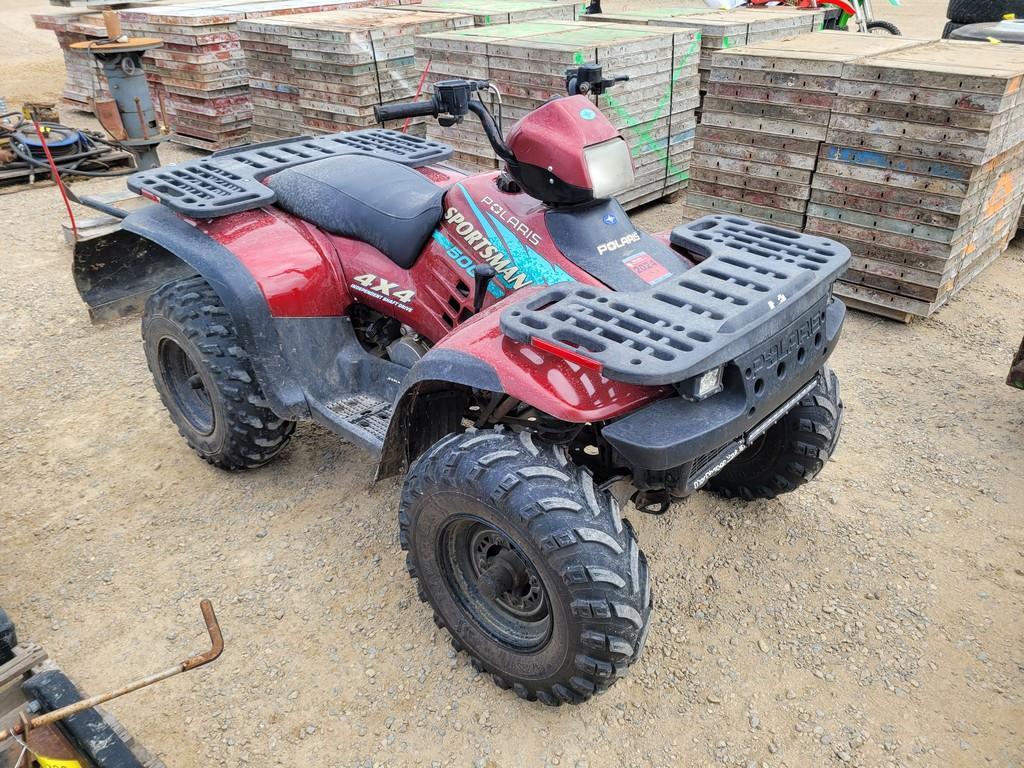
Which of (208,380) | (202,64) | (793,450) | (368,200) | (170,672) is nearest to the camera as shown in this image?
(170,672)

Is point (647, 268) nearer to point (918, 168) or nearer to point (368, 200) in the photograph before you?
point (368, 200)

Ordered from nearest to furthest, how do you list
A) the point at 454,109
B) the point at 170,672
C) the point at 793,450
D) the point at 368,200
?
1. the point at 170,672
2. the point at 454,109
3. the point at 793,450
4. the point at 368,200

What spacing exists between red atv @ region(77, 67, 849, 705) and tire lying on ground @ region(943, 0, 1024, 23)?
8.79 m

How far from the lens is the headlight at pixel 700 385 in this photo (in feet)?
7.30

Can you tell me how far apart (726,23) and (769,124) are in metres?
2.51

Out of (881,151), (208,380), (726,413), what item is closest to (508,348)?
(726,413)

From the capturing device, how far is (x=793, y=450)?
10.7ft

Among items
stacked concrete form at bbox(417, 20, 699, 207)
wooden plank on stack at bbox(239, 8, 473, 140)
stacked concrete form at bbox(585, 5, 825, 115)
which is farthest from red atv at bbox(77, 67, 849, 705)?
stacked concrete form at bbox(585, 5, 825, 115)

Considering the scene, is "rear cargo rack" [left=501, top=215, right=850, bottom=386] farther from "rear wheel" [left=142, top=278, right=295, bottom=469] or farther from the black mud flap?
the black mud flap

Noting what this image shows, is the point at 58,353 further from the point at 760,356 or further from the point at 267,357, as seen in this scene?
the point at 760,356

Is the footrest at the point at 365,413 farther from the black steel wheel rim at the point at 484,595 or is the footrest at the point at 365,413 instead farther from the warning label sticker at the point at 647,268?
→ the warning label sticker at the point at 647,268

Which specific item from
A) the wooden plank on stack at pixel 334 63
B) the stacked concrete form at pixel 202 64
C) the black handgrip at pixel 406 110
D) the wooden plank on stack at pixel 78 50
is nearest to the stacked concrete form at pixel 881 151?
the wooden plank on stack at pixel 334 63

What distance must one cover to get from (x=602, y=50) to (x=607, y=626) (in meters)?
5.12

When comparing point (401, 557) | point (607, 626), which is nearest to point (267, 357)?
point (401, 557)
